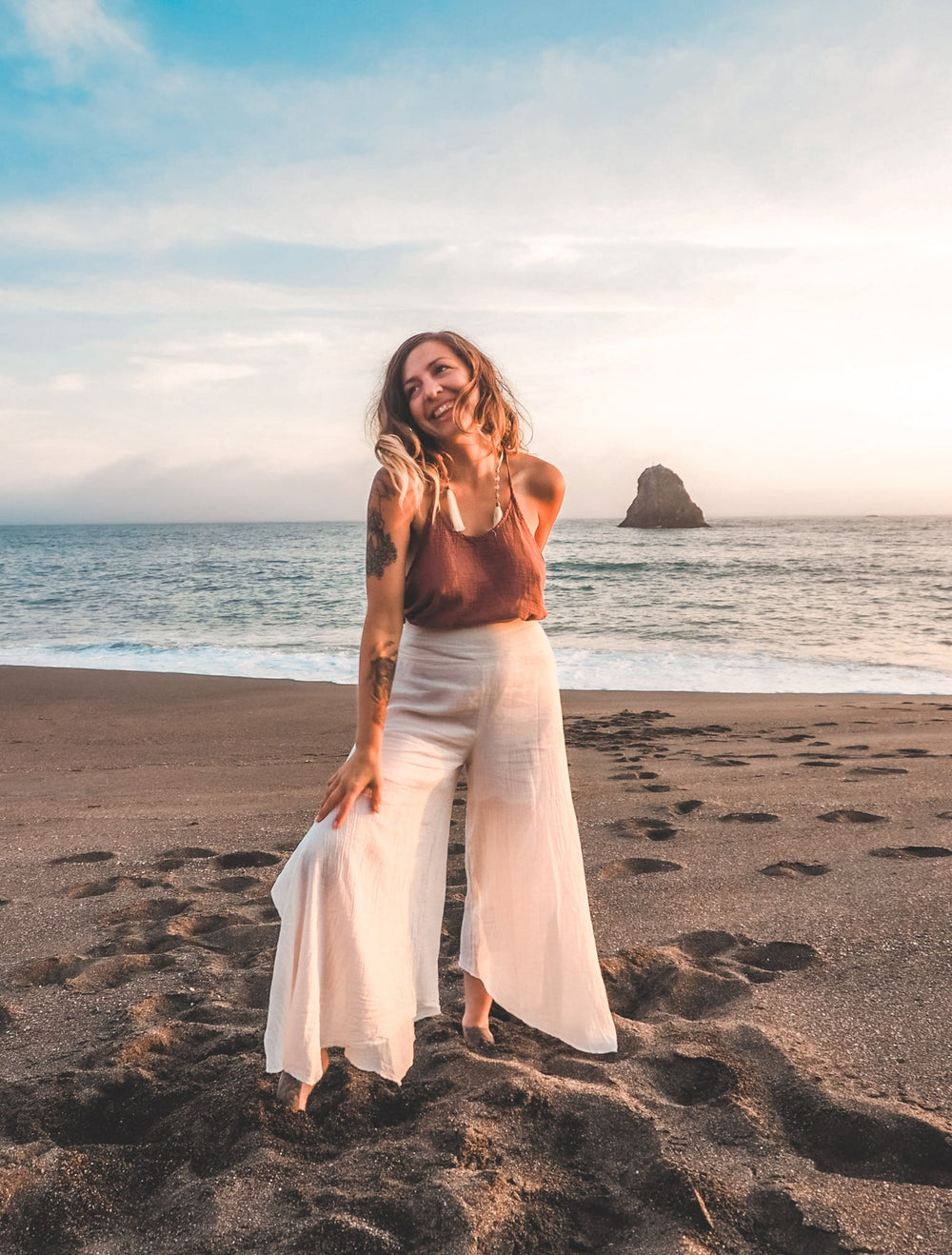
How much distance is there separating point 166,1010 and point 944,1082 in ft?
7.67

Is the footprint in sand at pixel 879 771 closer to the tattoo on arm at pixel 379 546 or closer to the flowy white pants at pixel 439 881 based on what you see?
the flowy white pants at pixel 439 881

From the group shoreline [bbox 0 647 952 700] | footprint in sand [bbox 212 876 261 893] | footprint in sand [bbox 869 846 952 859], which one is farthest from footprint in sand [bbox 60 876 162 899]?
shoreline [bbox 0 647 952 700]

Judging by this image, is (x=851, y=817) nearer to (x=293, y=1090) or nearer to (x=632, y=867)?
(x=632, y=867)

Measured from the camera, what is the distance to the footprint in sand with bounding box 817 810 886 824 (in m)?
4.59

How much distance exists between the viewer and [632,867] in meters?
4.02

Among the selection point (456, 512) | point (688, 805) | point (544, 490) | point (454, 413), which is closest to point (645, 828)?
point (688, 805)

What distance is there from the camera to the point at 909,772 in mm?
5582

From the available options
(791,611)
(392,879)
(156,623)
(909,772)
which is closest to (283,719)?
(909,772)

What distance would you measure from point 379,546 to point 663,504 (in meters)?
70.6

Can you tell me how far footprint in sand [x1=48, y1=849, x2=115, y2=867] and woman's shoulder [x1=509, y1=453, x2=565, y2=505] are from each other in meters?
3.12

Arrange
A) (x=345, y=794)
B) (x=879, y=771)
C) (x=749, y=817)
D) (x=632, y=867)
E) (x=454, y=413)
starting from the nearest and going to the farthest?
(x=345, y=794)
(x=454, y=413)
(x=632, y=867)
(x=749, y=817)
(x=879, y=771)

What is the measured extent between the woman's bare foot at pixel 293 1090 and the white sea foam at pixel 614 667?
8455 mm

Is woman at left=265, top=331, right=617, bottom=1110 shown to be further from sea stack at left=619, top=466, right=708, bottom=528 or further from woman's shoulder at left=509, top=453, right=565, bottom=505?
sea stack at left=619, top=466, right=708, bottom=528

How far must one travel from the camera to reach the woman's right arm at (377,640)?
216cm
